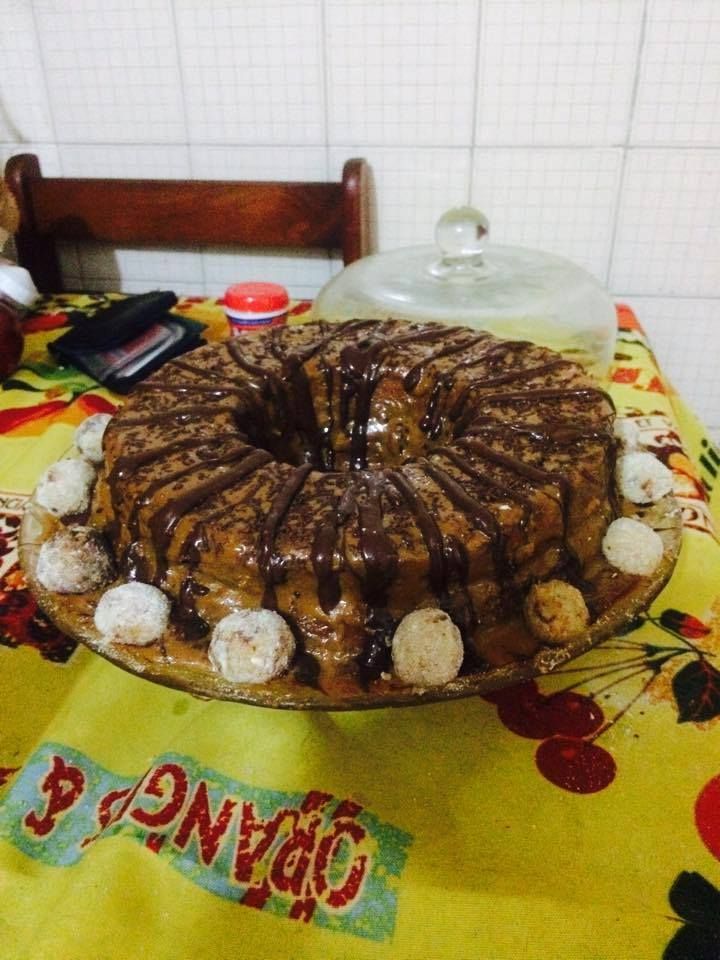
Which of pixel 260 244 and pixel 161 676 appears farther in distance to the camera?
pixel 260 244

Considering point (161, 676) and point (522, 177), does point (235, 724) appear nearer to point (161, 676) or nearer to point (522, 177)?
point (161, 676)

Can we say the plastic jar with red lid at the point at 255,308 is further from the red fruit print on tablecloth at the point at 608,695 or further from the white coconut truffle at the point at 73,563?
the red fruit print on tablecloth at the point at 608,695

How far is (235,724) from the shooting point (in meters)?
0.74

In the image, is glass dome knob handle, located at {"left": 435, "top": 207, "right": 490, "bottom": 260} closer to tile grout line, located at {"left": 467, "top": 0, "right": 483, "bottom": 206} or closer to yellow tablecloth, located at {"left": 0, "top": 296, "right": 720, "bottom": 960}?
tile grout line, located at {"left": 467, "top": 0, "right": 483, "bottom": 206}

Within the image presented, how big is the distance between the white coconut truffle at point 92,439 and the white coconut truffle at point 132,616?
26cm

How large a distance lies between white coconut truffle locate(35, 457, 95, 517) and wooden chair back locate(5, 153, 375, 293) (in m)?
0.96

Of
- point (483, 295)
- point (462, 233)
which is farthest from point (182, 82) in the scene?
point (483, 295)

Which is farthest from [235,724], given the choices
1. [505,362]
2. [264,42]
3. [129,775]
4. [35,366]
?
[264,42]

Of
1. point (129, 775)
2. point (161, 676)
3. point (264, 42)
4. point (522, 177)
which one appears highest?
point (264, 42)

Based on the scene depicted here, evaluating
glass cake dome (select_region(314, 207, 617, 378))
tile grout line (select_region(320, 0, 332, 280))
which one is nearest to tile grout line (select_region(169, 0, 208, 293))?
tile grout line (select_region(320, 0, 332, 280))

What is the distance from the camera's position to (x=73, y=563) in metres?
0.70

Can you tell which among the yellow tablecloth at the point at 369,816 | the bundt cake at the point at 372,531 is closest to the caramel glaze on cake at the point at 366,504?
the bundt cake at the point at 372,531

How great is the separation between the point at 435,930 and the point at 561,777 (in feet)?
0.58

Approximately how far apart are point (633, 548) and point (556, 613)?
0.12 m
